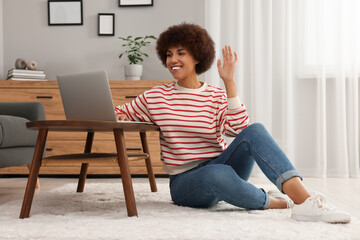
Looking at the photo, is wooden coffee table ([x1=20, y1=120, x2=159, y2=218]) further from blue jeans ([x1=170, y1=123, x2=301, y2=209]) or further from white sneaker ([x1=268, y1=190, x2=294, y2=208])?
white sneaker ([x1=268, y1=190, x2=294, y2=208])

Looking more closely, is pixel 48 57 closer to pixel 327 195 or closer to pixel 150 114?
pixel 150 114

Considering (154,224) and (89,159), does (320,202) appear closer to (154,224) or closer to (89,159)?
(154,224)

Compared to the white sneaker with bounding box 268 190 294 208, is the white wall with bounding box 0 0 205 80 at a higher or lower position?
higher

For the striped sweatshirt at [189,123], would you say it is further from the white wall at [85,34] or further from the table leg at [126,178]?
the white wall at [85,34]

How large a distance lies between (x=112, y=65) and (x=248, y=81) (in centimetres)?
126

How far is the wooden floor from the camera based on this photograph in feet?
6.90

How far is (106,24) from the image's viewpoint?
12.5 feet

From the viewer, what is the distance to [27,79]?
11.6ft

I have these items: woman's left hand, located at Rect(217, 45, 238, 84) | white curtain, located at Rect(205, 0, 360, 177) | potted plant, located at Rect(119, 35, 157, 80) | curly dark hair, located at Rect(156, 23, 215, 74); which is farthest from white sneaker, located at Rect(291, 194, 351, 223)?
potted plant, located at Rect(119, 35, 157, 80)

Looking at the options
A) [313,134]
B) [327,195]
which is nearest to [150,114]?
[327,195]

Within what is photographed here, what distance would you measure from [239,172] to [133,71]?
2027 millimetres

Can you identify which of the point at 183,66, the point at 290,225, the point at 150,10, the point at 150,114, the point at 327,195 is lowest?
the point at 327,195

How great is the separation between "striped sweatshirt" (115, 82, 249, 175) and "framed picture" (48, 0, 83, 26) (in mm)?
2354

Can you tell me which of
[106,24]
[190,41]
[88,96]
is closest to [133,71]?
[106,24]
